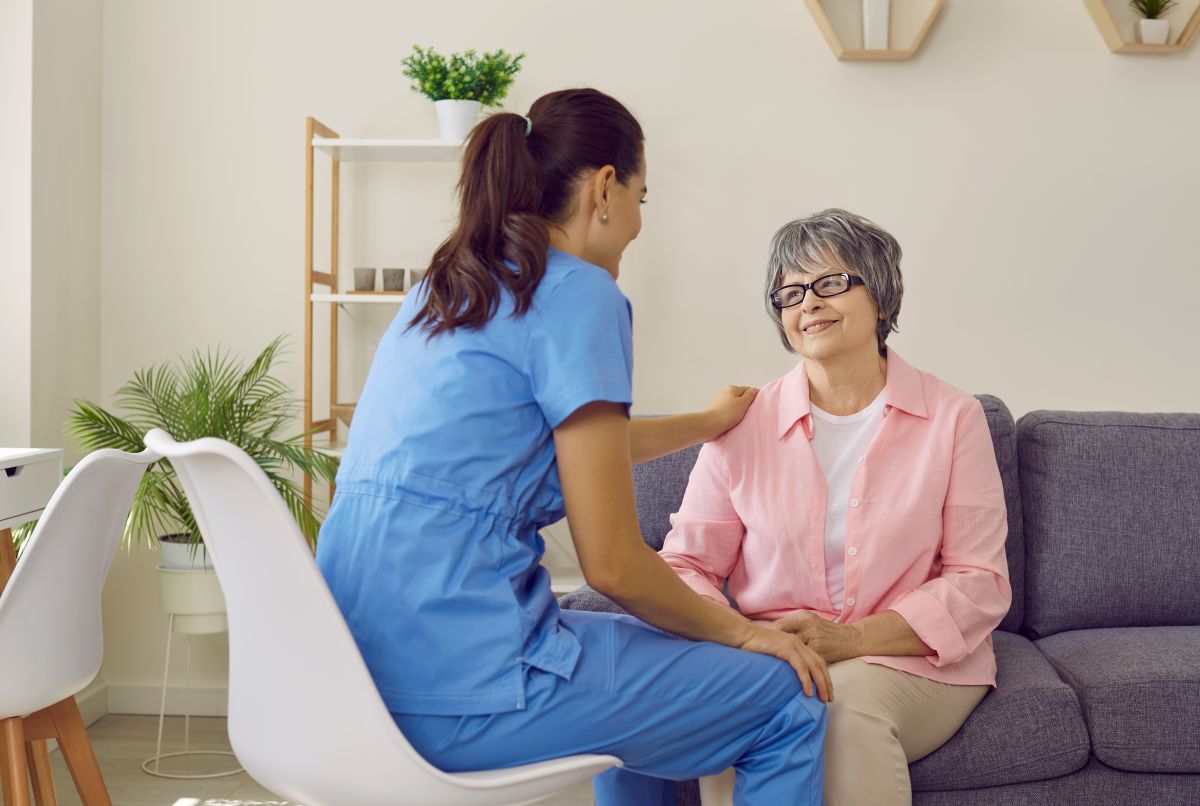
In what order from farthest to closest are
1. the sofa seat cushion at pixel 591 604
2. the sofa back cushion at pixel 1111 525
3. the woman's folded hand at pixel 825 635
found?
the sofa back cushion at pixel 1111 525
the sofa seat cushion at pixel 591 604
the woman's folded hand at pixel 825 635

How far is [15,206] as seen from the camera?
2.75 meters

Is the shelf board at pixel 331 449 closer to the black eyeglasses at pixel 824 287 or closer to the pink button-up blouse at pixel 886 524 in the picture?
the pink button-up blouse at pixel 886 524

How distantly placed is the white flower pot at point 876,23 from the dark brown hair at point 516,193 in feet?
5.72

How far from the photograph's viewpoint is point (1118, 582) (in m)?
2.16

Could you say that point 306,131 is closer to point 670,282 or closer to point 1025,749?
point 670,282

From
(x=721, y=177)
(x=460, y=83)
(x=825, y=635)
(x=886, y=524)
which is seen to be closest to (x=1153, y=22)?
(x=721, y=177)

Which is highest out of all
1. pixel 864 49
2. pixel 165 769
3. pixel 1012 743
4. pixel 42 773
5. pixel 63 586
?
pixel 864 49

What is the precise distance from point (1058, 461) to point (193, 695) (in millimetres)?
2312

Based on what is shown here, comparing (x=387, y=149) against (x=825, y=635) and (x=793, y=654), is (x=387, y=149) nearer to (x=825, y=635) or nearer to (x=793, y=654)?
(x=825, y=635)

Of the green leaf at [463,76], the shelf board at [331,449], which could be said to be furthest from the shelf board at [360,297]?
the green leaf at [463,76]

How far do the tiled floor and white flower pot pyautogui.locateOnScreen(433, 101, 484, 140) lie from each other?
1.62 meters

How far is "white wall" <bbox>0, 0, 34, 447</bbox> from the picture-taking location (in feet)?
9.00

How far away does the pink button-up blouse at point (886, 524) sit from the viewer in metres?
1.70

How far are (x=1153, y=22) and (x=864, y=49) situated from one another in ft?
2.36
